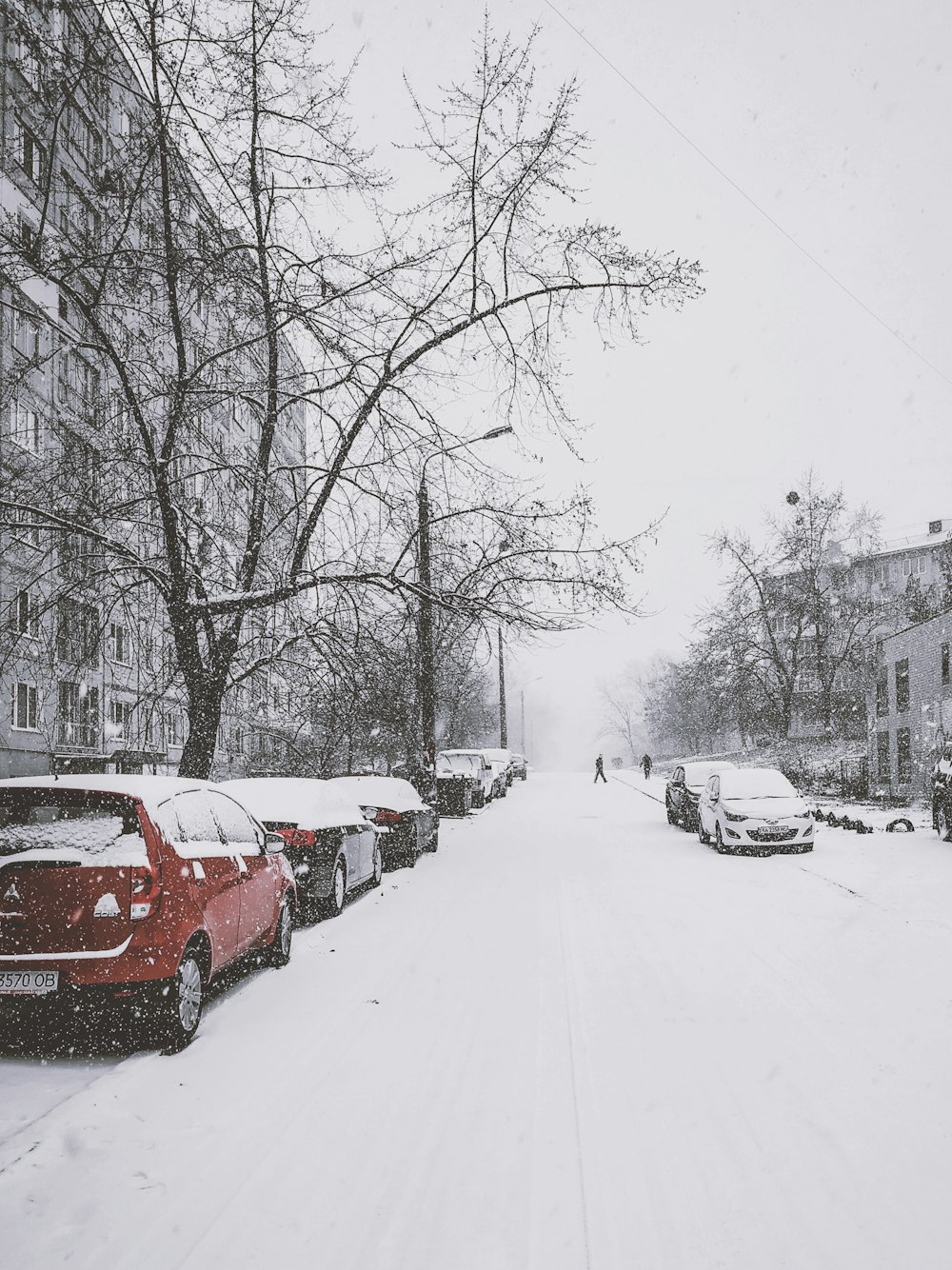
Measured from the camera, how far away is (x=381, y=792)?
16.5 m

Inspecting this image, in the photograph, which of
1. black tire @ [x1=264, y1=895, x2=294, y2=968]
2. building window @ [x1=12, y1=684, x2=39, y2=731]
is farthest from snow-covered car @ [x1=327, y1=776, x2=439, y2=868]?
building window @ [x1=12, y1=684, x2=39, y2=731]

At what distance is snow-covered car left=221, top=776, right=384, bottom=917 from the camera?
10812 mm

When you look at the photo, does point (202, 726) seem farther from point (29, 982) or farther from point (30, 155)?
point (29, 982)

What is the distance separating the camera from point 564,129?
1098 centimetres

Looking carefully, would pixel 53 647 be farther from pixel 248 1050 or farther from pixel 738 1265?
pixel 738 1265

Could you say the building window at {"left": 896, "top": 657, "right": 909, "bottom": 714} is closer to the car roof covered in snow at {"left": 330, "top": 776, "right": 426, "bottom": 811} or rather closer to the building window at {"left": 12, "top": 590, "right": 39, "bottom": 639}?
the car roof covered in snow at {"left": 330, "top": 776, "right": 426, "bottom": 811}

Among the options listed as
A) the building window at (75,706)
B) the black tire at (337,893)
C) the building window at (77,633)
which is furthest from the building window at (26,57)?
the black tire at (337,893)

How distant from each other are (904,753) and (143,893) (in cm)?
3630

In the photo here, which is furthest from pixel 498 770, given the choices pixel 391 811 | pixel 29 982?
pixel 29 982

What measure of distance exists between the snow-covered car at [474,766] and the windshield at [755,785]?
43.7 feet

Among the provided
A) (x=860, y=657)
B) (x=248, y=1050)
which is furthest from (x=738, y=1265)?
(x=860, y=657)

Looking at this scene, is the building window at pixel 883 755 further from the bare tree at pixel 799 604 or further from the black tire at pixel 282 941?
the black tire at pixel 282 941

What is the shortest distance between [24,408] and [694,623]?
41.6m

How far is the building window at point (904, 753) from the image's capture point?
3649 centimetres
